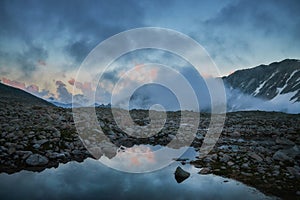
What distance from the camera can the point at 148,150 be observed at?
13.7 metres

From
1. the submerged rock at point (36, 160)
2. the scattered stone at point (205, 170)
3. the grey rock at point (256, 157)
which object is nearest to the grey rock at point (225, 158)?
the grey rock at point (256, 157)

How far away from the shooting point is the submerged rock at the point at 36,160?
9.14 meters

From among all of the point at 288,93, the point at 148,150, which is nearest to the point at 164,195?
the point at 148,150

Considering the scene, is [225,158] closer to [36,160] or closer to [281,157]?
[281,157]

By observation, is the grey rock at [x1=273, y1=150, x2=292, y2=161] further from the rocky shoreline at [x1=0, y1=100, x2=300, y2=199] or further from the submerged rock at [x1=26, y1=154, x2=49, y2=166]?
the submerged rock at [x1=26, y1=154, x2=49, y2=166]

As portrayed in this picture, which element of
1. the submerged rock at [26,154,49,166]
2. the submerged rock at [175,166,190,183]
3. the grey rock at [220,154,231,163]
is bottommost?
the submerged rock at [175,166,190,183]

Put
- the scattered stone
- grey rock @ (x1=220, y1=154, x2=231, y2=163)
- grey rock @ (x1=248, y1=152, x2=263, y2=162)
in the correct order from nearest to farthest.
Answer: the scattered stone → grey rock @ (x1=248, y1=152, x2=263, y2=162) → grey rock @ (x1=220, y1=154, x2=231, y2=163)

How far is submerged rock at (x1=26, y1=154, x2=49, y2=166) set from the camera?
9.14m

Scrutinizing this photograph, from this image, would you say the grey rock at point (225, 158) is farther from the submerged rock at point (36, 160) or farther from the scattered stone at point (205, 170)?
the submerged rock at point (36, 160)

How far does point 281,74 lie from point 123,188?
21029 cm

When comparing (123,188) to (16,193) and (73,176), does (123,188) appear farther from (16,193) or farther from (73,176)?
(16,193)

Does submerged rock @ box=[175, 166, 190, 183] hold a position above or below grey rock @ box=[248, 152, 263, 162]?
below

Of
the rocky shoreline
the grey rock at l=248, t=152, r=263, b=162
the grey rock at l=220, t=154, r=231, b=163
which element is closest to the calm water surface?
the rocky shoreline

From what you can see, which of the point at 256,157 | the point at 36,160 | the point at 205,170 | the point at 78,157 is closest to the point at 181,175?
the point at 205,170
